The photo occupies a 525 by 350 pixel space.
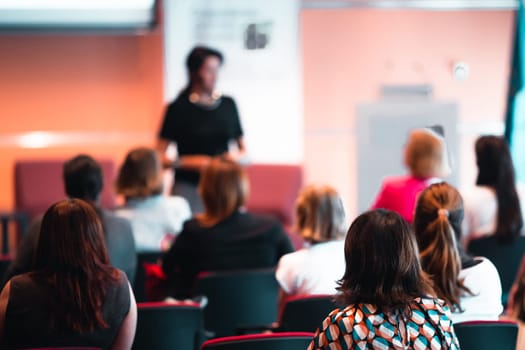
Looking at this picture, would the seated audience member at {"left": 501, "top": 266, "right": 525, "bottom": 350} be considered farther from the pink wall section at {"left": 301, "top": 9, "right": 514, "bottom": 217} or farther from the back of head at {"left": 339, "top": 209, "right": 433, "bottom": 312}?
the pink wall section at {"left": 301, "top": 9, "right": 514, "bottom": 217}

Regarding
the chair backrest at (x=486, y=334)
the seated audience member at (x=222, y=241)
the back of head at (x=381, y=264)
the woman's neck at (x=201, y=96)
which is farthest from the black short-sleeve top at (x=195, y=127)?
the back of head at (x=381, y=264)

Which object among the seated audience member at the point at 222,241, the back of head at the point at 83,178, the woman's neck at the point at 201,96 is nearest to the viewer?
the back of head at the point at 83,178

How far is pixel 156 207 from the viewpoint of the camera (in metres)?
4.92

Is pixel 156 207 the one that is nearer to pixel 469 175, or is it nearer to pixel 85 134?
pixel 85 134

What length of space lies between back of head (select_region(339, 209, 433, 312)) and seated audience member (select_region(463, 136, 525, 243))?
2506 mm

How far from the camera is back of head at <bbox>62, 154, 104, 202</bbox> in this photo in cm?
407

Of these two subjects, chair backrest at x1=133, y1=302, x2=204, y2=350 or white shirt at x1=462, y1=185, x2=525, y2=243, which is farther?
white shirt at x1=462, y1=185, x2=525, y2=243

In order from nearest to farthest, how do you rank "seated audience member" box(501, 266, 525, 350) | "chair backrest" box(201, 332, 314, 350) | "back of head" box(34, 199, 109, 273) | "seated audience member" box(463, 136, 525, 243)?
"chair backrest" box(201, 332, 314, 350)
"back of head" box(34, 199, 109, 273)
"seated audience member" box(501, 266, 525, 350)
"seated audience member" box(463, 136, 525, 243)

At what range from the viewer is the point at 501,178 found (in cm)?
500

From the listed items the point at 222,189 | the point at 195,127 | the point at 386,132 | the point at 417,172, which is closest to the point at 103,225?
the point at 222,189

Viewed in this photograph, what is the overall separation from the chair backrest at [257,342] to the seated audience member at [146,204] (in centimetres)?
215

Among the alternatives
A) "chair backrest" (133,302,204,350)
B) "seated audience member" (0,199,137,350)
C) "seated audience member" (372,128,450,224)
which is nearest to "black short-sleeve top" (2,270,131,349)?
"seated audience member" (0,199,137,350)

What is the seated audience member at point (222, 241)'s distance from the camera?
4289 mm

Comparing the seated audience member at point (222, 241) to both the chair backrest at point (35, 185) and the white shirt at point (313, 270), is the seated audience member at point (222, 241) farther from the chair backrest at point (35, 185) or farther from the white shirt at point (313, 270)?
the chair backrest at point (35, 185)
